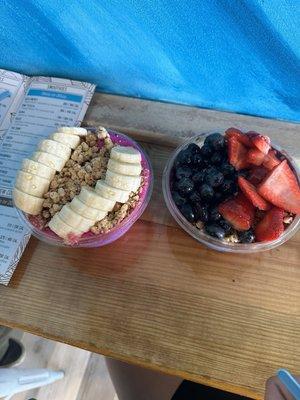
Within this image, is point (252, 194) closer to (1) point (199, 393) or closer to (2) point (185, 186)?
(2) point (185, 186)

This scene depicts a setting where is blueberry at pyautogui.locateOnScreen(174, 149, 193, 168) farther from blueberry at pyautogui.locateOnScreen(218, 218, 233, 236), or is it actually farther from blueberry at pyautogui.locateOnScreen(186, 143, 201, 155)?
blueberry at pyautogui.locateOnScreen(218, 218, 233, 236)

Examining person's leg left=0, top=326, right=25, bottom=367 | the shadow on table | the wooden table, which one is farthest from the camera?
person's leg left=0, top=326, right=25, bottom=367

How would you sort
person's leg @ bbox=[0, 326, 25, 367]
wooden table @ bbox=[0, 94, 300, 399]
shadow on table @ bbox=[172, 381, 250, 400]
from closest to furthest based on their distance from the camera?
1. wooden table @ bbox=[0, 94, 300, 399]
2. shadow on table @ bbox=[172, 381, 250, 400]
3. person's leg @ bbox=[0, 326, 25, 367]

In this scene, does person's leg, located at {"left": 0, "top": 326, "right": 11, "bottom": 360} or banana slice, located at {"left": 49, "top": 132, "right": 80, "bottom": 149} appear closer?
banana slice, located at {"left": 49, "top": 132, "right": 80, "bottom": 149}

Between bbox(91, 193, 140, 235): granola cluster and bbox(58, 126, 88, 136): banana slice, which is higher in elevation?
bbox(58, 126, 88, 136): banana slice

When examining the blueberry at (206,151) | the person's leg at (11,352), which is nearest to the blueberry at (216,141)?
the blueberry at (206,151)

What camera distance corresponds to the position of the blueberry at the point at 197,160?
0.91 meters

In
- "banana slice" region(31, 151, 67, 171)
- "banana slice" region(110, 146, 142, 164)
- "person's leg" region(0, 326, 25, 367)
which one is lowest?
"person's leg" region(0, 326, 25, 367)

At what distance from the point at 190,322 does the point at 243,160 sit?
0.37 metres

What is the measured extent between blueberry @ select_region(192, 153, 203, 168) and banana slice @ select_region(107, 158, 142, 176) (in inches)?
5.1

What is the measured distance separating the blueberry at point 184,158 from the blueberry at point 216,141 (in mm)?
50

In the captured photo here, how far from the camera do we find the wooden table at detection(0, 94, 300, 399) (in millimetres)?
813

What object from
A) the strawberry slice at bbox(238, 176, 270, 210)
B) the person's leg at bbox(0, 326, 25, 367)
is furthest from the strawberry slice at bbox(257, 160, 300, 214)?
the person's leg at bbox(0, 326, 25, 367)

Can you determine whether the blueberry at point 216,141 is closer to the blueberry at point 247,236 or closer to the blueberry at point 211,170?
the blueberry at point 211,170
